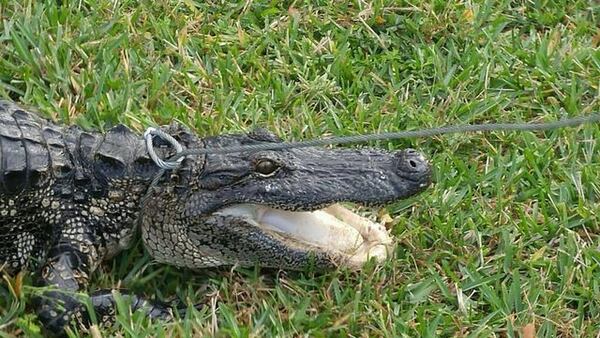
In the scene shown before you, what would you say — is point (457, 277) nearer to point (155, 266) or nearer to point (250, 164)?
point (250, 164)

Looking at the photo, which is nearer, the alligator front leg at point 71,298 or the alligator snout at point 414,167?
the alligator front leg at point 71,298

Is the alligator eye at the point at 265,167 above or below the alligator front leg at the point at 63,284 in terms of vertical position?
above

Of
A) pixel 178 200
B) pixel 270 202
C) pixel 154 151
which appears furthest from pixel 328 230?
pixel 154 151

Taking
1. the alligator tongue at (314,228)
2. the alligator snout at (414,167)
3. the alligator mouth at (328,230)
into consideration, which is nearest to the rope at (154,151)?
the alligator mouth at (328,230)

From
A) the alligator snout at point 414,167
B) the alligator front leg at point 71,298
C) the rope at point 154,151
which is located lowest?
the alligator front leg at point 71,298

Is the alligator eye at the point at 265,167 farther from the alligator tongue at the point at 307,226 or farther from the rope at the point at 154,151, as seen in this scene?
the rope at the point at 154,151

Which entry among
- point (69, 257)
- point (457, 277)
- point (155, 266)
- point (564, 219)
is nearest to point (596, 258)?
point (564, 219)

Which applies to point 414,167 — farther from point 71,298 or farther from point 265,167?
point 71,298
